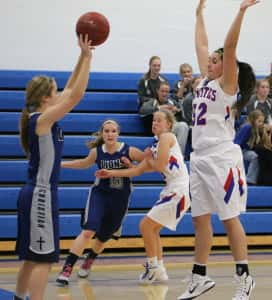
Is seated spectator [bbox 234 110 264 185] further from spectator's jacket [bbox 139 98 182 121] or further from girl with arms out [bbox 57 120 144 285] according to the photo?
girl with arms out [bbox 57 120 144 285]

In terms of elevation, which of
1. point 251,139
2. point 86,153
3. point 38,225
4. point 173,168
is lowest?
point 86,153

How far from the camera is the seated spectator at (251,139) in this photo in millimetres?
9938

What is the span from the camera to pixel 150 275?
6984 mm

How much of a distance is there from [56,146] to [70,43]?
24.1 feet

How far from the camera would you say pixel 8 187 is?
940 centimetres

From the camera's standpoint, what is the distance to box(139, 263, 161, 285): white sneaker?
22.9ft

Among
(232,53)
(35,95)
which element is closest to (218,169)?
(232,53)

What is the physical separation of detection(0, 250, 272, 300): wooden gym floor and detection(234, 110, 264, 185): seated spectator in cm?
143

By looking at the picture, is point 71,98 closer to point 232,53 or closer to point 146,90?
point 232,53

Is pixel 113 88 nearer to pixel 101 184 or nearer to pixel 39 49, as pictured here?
pixel 39 49

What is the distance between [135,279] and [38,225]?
8.25 ft

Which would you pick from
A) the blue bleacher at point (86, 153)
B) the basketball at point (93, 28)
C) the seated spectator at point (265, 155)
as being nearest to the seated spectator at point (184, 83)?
the blue bleacher at point (86, 153)

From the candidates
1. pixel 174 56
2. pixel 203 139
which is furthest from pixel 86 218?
pixel 174 56

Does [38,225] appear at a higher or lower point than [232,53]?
lower
